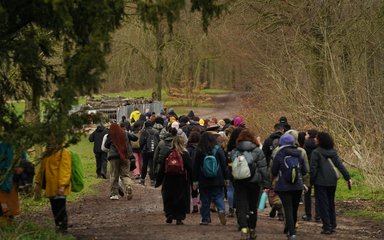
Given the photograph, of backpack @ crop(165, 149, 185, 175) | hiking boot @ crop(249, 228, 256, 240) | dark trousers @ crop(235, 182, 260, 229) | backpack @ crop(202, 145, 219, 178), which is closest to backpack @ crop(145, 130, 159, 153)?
backpack @ crop(165, 149, 185, 175)

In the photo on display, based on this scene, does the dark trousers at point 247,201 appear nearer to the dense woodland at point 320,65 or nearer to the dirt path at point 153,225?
the dirt path at point 153,225

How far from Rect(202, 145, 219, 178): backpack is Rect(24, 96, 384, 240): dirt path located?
90 centimetres

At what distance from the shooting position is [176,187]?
13727 mm

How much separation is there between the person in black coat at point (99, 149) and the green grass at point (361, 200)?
23.6ft

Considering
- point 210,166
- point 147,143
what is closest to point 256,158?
point 210,166

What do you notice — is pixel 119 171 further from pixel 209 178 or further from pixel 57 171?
pixel 57 171

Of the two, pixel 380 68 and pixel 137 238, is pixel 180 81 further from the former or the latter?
pixel 137 238

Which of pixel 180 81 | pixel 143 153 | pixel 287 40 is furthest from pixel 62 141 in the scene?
pixel 180 81

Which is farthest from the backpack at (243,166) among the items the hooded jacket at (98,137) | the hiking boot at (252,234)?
the hooded jacket at (98,137)

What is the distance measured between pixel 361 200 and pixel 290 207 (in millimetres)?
6343

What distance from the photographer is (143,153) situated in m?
20.5

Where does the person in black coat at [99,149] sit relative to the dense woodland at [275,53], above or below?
below

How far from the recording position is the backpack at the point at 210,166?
1320cm

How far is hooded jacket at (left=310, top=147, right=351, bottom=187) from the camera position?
42.7 ft
